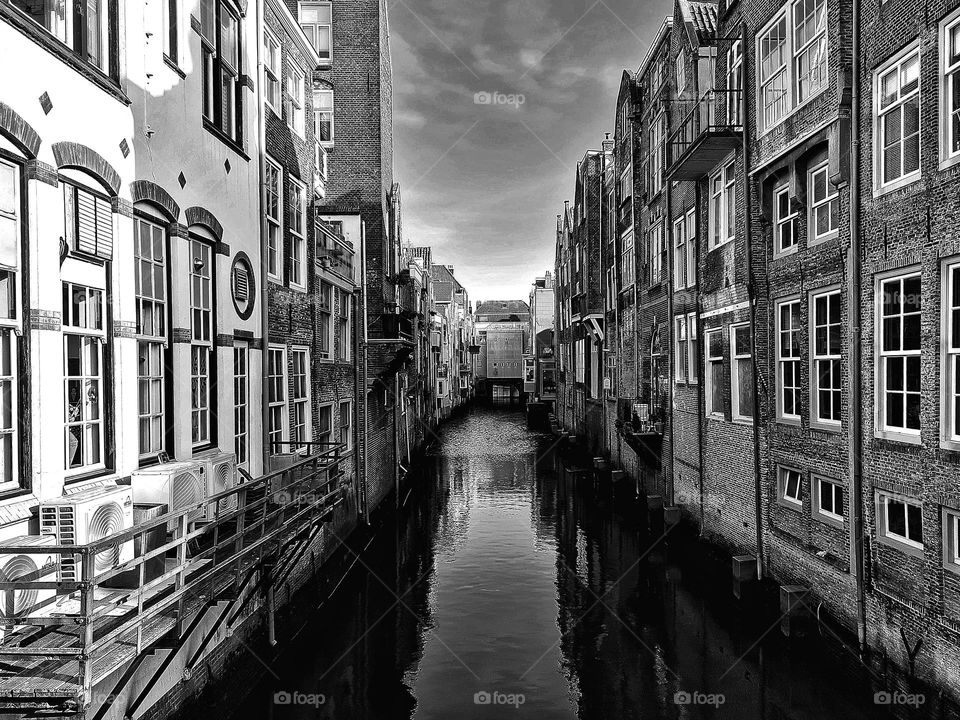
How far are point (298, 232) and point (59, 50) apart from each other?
8413 mm

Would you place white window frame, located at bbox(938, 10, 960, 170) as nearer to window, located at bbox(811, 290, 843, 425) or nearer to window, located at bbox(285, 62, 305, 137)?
window, located at bbox(811, 290, 843, 425)

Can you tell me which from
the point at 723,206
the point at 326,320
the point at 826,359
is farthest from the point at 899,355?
the point at 326,320

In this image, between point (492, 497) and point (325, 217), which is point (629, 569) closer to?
point (492, 497)

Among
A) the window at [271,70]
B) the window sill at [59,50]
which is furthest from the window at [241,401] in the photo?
the window at [271,70]

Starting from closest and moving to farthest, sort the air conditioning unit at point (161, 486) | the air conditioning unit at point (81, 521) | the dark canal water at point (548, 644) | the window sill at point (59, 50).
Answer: the window sill at point (59, 50), the air conditioning unit at point (81, 521), the air conditioning unit at point (161, 486), the dark canal water at point (548, 644)

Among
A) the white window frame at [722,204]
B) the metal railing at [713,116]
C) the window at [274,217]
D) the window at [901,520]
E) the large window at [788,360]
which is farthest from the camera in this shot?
the white window frame at [722,204]

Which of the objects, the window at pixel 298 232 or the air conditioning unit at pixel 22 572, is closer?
the air conditioning unit at pixel 22 572

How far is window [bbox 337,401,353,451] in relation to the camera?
19.1m

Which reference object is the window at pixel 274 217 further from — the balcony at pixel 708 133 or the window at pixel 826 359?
Result: the window at pixel 826 359

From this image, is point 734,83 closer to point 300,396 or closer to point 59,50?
point 300,396

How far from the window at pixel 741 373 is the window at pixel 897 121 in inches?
208

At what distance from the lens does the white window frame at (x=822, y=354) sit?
11266mm

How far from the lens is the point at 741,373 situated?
15125mm

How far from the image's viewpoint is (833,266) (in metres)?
11.2
